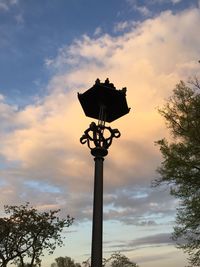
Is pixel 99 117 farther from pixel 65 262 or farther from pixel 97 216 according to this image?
pixel 65 262

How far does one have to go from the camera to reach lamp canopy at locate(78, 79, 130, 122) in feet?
20.6

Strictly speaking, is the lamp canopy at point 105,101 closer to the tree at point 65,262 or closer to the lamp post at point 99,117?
the lamp post at point 99,117

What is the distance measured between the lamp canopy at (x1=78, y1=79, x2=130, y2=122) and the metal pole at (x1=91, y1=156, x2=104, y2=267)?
857 mm

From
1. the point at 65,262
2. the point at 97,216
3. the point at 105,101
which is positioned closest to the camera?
the point at 97,216

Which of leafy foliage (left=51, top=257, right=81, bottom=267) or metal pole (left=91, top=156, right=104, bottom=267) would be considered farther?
leafy foliage (left=51, top=257, right=81, bottom=267)

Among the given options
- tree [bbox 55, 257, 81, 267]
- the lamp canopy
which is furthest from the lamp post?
tree [bbox 55, 257, 81, 267]

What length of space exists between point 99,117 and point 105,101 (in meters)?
0.26

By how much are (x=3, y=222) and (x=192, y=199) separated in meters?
25.2

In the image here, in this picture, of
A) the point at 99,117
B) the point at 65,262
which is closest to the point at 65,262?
the point at 65,262

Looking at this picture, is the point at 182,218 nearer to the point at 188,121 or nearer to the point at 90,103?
the point at 188,121

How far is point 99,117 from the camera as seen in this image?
643 centimetres

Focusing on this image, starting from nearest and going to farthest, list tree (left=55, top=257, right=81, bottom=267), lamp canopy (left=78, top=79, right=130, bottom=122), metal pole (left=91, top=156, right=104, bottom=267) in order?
metal pole (left=91, top=156, right=104, bottom=267) < lamp canopy (left=78, top=79, right=130, bottom=122) < tree (left=55, top=257, right=81, bottom=267)

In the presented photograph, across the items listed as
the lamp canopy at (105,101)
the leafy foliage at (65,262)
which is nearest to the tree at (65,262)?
the leafy foliage at (65,262)

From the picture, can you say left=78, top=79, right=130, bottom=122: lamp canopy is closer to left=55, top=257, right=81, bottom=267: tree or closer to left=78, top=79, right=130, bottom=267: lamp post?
left=78, top=79, right=130, bottom=267: lamp post
